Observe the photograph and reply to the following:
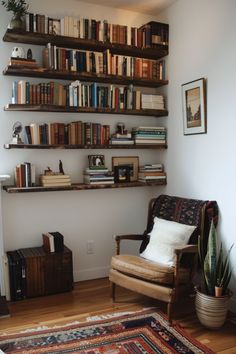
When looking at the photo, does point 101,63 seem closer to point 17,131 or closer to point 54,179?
point 17,131

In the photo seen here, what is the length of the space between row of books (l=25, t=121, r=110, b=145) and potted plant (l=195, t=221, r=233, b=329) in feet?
4.77

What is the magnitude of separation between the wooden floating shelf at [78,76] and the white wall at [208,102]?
0.89 ft

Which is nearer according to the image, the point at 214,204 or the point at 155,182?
the point at 214,204

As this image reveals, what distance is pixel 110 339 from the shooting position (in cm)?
232

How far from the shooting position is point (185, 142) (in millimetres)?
3277

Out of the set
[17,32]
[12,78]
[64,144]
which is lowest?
[64,144]

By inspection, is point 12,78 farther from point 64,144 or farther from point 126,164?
point 126,164

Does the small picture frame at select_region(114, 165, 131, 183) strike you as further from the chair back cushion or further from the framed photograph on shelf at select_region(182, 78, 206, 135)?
the framed photograph on shelf at select_region(182, 78, 206, 135)

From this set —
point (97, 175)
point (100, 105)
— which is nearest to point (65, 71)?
point (100, 105)

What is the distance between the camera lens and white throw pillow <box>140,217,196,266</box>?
108 inches

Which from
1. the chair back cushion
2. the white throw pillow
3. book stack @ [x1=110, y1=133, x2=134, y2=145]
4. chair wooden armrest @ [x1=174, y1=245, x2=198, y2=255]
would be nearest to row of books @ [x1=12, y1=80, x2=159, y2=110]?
book stack @ [x1=110, y1=133, x2=134, y2=145]

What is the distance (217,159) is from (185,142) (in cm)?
50

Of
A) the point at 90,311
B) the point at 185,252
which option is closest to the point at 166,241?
the point at 185,252

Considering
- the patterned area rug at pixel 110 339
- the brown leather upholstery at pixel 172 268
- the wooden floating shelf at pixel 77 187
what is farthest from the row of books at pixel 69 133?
the patterned area rug at pixel 110 339
